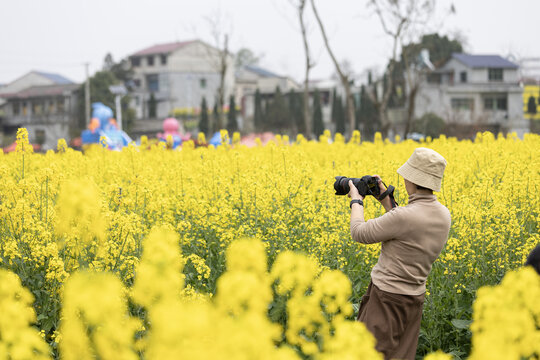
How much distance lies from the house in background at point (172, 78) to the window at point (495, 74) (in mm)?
26841

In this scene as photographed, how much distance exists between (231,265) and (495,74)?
5240 centimetres

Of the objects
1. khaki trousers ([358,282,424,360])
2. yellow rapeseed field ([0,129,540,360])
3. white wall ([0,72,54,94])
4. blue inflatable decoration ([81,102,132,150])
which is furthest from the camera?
white wall ([0,72,54,94])

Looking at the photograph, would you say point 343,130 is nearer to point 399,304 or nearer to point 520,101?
point 520,101

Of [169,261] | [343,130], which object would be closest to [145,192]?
[169,261]

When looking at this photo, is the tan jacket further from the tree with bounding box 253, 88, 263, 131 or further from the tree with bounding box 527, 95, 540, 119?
the tree with bounding box 527, 95, 540, 119

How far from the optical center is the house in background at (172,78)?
Result: 61.8 metres

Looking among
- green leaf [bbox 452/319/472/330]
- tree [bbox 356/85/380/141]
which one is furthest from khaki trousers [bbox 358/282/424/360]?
tree [bbox 356/85/380/141]

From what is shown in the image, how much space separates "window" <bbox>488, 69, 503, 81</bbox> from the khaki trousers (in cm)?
5036

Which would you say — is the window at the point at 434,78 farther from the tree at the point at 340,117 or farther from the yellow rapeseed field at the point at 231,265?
the yellow rapeseed field at the point at 231,265

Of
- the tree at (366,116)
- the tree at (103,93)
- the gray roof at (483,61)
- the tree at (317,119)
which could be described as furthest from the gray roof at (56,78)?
the gray roof at (483,61)

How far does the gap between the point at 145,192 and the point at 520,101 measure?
48881mm

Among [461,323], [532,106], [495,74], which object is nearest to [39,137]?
[495,74]

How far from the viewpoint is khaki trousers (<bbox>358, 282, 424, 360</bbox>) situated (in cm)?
320

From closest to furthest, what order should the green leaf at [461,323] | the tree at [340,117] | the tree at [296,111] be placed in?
1. the green leaf at [461,323]
2. the tree at [340,117]
3. the tree at [296,111]
